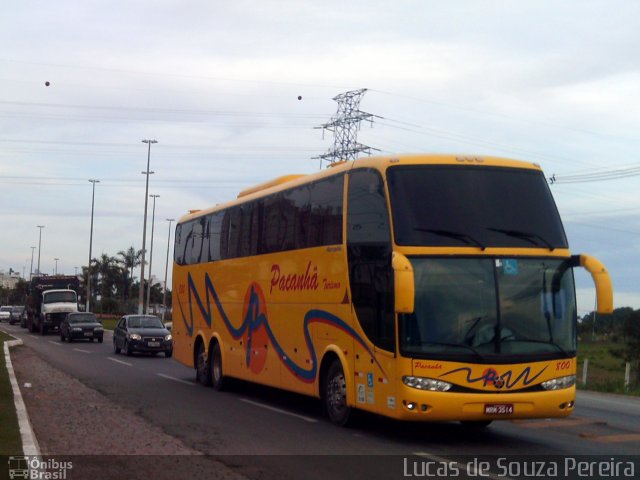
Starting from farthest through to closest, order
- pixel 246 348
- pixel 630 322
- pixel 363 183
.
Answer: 1. pixel 630 322
2. pixel 246 348
3. pixel 363 183

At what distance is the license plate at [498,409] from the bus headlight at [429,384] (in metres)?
0.57

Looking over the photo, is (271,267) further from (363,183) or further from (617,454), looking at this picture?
(617,454)

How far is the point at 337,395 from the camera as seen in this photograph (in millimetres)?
14641

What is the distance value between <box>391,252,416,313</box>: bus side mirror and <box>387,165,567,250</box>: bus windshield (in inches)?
35.0

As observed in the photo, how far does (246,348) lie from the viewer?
19.1 metres

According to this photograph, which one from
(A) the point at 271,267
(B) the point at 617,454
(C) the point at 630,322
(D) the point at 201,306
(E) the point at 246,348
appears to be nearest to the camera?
(B) the point at 617,454

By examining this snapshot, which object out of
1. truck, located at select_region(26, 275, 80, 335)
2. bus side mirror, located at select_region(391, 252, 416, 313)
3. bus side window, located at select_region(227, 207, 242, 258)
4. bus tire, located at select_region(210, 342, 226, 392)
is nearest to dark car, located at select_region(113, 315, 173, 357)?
bus tire, located at select_region(210, 342, 226, 392)

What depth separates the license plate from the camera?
1215 centimetres

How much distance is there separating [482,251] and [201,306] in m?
11.0

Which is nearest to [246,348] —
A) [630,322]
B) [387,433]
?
[387,433]

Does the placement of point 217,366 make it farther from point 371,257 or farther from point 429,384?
point 429,384

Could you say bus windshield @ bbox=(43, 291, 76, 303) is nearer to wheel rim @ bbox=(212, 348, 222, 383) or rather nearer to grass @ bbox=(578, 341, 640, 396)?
grass @ bbox=(578, 341, 640, 396)

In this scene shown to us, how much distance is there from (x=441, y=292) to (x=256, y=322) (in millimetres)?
6713

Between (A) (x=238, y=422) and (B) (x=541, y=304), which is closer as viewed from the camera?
(B) (x=541, y=304)
